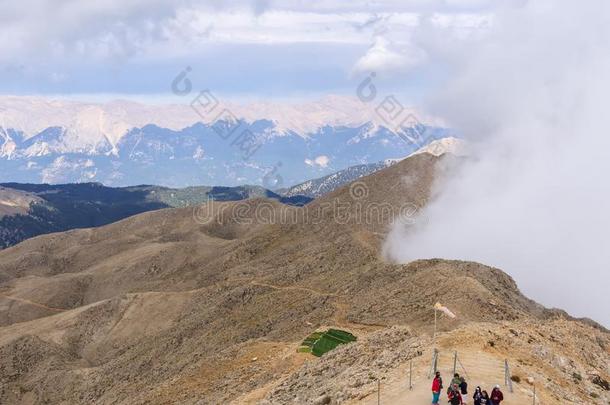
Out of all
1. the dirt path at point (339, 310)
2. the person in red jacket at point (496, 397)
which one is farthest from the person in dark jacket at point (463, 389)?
the dirt path at point (339, 310)

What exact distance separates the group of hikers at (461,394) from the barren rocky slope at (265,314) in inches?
231

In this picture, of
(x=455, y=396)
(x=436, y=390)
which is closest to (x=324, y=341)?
(x=436, y=390)

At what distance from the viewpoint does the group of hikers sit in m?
38.5

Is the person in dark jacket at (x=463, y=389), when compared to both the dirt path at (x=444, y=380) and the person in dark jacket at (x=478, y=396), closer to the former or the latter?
the dirt path at (x=444, y=380)

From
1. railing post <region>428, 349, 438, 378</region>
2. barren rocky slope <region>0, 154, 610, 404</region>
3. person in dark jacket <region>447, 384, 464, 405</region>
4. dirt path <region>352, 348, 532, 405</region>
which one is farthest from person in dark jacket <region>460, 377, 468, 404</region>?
barren rocky slope <region>0, 154, 610, 404</region>

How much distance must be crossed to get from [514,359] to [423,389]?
11.1 metres

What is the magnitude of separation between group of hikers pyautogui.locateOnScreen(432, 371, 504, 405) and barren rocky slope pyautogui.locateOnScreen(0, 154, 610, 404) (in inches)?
231

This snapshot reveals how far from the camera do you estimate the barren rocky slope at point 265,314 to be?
61.6 metres

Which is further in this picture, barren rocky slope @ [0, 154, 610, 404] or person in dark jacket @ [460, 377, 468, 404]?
barren rocky slope @ [0, 154, 610, 404]

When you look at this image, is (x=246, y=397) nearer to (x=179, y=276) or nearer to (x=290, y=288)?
(x=290, y=288)

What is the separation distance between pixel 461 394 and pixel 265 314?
215 ft

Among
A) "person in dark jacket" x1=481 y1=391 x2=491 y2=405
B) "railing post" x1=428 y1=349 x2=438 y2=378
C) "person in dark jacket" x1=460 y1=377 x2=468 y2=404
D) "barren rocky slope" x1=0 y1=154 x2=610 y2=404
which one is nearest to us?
"person in dark jacket" x1=481 y1=391 x2=491 y2=405

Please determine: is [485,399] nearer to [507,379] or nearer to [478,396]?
[478,396]

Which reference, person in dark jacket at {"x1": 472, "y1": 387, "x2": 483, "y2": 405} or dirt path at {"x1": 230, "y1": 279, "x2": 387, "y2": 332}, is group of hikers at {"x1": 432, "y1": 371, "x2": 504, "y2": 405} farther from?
dirt path at {"x1": 230, "y1": 279, "x2": 387, "y2": 332}
